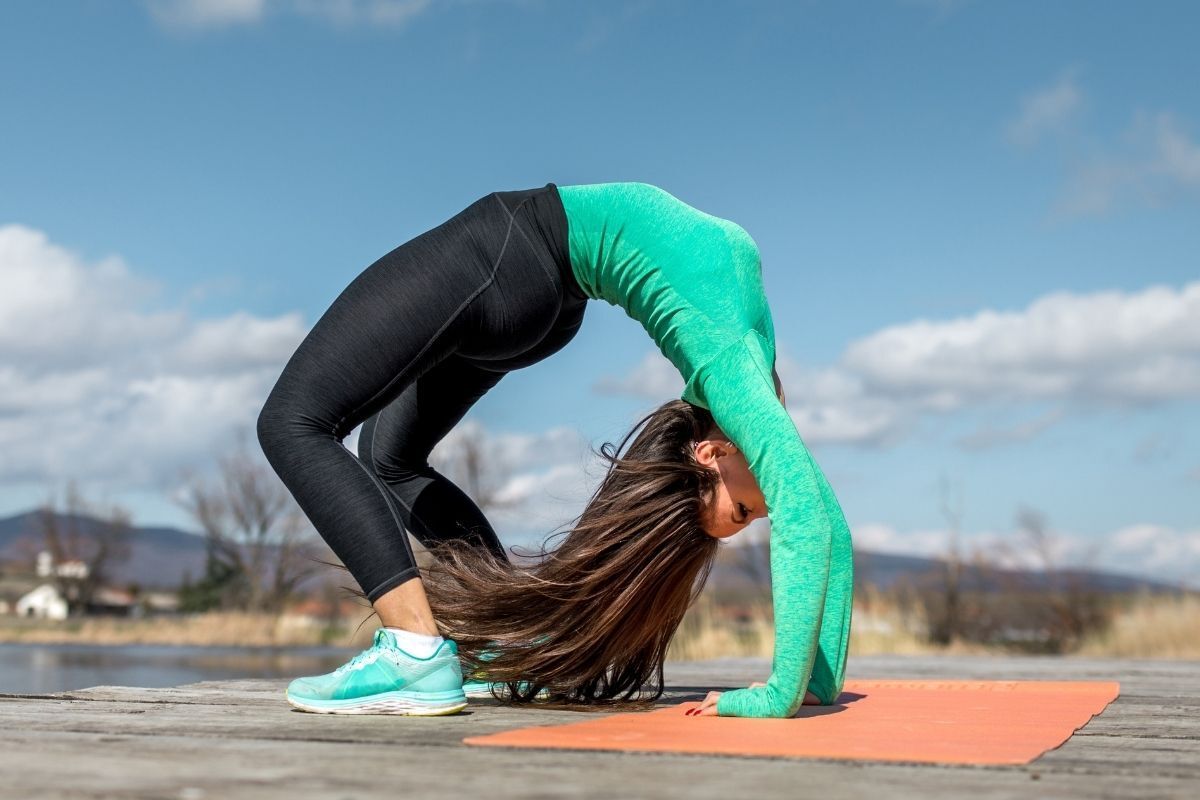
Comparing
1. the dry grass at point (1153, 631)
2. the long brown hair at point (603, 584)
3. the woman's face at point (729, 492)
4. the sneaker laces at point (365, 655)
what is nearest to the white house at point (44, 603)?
the dry grass at point (1153, 631)

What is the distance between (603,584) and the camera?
2496mm

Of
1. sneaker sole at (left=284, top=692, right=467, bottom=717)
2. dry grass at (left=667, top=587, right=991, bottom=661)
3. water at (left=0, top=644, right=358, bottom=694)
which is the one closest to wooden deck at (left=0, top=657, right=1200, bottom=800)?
sneaker sole at (left=284, top=692, right=467, bottom=717)

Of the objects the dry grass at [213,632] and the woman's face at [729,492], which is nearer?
the woman's face at [729,492]

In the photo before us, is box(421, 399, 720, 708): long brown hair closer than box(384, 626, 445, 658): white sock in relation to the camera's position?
No

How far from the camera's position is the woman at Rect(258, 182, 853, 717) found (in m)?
2.18

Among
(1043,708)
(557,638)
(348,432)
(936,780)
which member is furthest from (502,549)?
(936,780)

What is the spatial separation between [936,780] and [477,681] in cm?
141

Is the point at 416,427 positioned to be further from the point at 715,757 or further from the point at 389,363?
the point at 715,757

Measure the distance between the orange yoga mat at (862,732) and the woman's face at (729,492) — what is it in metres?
0.39

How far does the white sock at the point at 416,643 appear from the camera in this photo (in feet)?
7.16

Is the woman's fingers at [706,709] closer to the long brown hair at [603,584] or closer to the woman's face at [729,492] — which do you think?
the long brown hair at [603,584]

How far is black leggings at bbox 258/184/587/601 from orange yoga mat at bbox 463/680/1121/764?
21.8 inches

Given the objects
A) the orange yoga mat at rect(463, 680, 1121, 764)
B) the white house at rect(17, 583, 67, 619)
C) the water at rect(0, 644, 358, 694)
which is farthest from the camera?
the white house at rect(17, 583, 67, 619)

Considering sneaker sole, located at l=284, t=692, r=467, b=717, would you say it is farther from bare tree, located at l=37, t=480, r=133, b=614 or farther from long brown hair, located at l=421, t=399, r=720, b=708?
bare tree, located at l=37, t=480, r=133, b=614
